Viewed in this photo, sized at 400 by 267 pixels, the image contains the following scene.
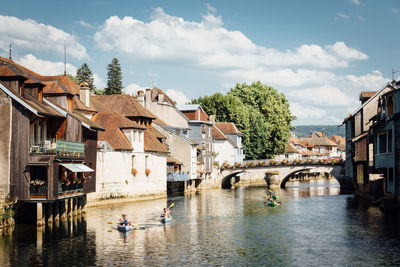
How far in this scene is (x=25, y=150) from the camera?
4394 cm

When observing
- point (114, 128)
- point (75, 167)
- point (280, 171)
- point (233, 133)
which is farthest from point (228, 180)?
point (75, 167)

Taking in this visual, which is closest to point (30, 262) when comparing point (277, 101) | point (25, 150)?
point (25, 150)

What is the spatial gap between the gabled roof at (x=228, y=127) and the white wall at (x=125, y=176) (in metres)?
45.1

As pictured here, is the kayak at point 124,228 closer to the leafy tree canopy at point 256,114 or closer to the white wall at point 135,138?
the white wall at point 135,138

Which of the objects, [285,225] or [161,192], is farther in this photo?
[161,192]

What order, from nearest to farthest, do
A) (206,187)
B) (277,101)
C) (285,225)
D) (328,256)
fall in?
(328,256), (285,225), (206,187), (277,101)

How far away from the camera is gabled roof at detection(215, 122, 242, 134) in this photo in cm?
12319

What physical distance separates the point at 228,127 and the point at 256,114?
10357 millimetres

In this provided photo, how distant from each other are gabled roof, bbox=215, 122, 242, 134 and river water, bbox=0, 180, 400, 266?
60.2m

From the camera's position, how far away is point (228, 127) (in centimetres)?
12412

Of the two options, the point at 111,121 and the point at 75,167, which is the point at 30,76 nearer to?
the point at 75,167

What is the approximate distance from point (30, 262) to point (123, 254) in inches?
256

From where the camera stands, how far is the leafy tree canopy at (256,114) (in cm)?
12850

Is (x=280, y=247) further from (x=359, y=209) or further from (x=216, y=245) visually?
(x=359, y=209)
